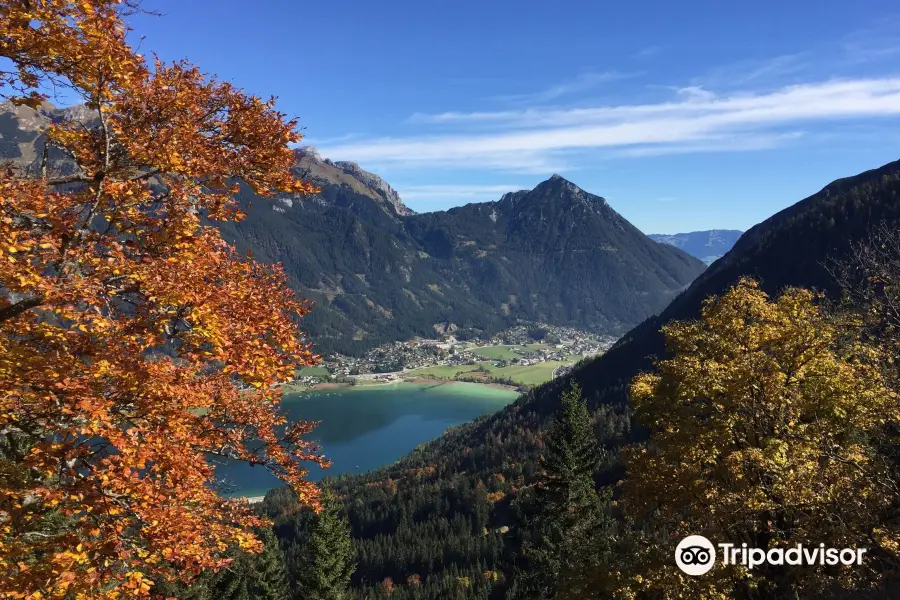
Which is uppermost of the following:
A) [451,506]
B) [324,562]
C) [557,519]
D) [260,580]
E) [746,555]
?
[746,555]

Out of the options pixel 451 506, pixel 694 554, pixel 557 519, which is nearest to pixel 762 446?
pixel 694 554

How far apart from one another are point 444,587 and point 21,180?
116m

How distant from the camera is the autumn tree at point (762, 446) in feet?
39.7

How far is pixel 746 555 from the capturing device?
48.2ft

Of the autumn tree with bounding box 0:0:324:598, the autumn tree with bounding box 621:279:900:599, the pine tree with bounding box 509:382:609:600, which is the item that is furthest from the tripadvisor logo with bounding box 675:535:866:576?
the pine tree with bounding box 509:382:609:600

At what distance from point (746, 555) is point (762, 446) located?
10.7 feet

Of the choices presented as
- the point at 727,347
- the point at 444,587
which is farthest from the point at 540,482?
the point at 444,587

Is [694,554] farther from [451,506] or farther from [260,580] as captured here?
[451,506]

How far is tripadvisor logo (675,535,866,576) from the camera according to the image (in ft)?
43.2

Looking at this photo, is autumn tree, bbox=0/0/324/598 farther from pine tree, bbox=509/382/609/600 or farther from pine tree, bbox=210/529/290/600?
pine tree, bbox=210/529/290/600

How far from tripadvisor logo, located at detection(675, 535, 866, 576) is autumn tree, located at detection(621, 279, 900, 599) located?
23cm

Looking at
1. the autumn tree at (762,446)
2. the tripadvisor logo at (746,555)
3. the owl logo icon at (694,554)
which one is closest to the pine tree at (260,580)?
the autumn tree at (762,446)

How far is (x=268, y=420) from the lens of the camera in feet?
42.5

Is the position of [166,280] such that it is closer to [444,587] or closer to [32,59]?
[32,59]
